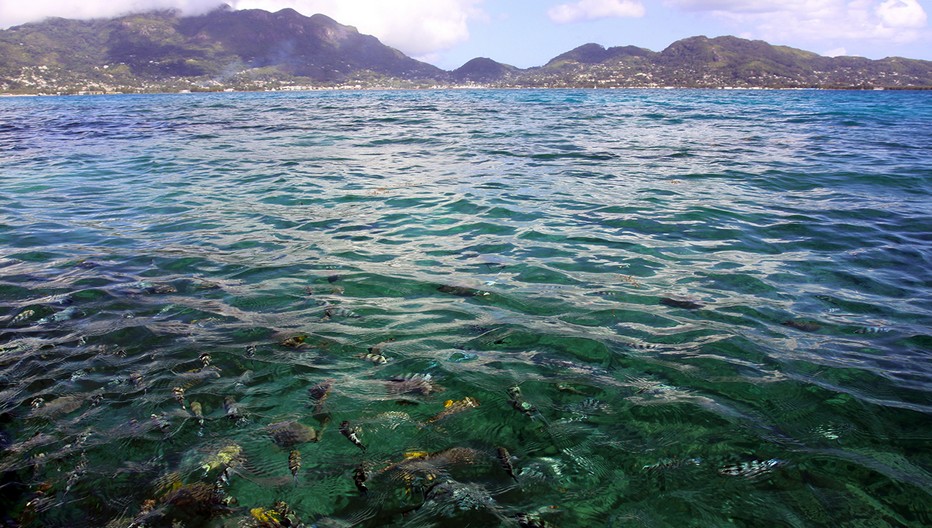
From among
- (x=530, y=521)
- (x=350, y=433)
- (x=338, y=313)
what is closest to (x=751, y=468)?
(x=530, y=521)

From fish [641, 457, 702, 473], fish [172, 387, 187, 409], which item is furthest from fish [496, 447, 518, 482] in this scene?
fish [172, 387, 187, 409]

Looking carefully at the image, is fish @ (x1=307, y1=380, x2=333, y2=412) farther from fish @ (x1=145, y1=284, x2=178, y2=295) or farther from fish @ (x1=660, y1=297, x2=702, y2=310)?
fish @ (x1=660, y1=297, x2=702, y2=310)

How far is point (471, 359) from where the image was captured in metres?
5.40

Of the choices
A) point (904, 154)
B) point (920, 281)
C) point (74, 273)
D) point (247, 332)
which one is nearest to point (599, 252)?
point (920, 281)

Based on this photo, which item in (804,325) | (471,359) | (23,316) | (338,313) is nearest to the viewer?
(471,359)

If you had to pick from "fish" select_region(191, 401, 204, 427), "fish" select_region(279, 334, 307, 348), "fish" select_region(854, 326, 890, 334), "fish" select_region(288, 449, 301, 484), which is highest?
"fish" select_region(854, 326, 890, 334)

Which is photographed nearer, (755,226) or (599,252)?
(599,252)

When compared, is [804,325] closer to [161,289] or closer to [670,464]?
[670,464]

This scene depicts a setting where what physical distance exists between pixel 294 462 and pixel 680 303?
5.29m

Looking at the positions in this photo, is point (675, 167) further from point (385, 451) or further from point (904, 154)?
point (385, 451)

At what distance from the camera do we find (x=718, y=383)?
4.88 meters

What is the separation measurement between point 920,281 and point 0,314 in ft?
43.3

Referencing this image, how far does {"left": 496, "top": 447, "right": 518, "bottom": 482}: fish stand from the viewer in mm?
3748

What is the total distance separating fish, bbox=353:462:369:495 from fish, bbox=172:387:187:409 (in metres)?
1.92
